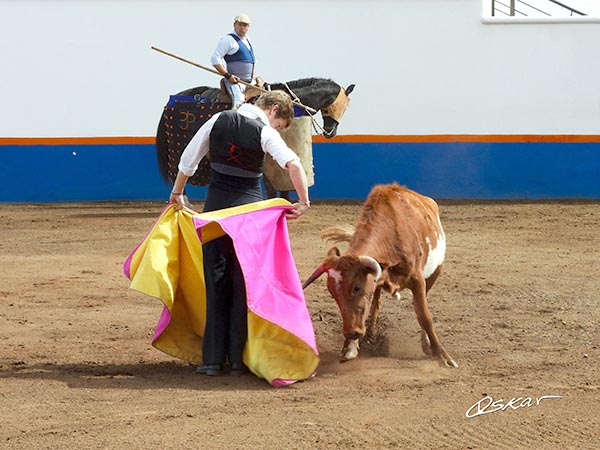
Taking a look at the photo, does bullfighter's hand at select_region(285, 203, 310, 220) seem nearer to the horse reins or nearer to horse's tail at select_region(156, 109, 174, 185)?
the horse reins

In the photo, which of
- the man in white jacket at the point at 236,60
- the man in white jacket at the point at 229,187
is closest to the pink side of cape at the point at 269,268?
the man in white jacket at the point at 229,187

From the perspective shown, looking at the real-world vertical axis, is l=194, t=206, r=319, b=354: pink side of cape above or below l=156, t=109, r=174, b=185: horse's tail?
above

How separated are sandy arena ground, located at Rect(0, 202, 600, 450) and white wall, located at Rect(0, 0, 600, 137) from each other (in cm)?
390

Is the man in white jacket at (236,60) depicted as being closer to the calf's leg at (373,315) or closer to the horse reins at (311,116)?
the horse reins at (311,116)

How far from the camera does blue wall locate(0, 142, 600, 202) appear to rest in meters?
14.6

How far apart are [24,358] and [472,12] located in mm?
9405

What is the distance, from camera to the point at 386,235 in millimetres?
6395

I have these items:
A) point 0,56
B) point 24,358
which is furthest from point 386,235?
→ point 0,56

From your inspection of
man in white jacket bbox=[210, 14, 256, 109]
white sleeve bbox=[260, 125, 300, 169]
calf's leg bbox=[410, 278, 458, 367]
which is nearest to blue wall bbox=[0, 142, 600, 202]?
man in white jacket bbox=[210, 14, 256, 109]

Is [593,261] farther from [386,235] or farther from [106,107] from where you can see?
[106,107]

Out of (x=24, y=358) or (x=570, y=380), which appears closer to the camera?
(x=570, y=380)

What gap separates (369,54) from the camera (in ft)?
47.6

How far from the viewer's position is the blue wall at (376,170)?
14609mm

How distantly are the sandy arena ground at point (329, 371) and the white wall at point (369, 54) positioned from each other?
3.90 metres
